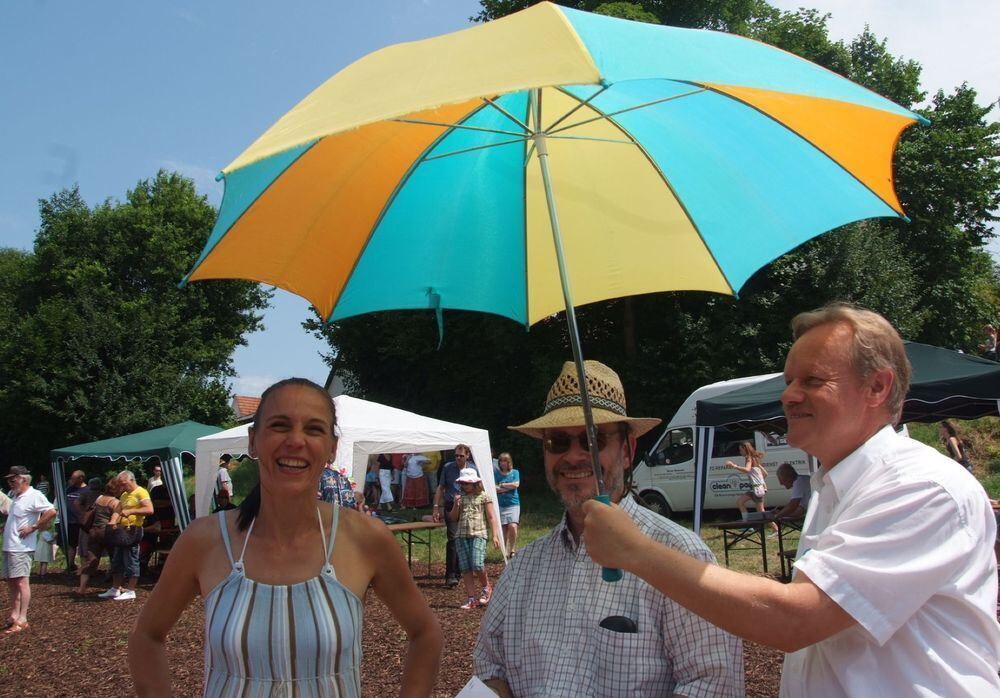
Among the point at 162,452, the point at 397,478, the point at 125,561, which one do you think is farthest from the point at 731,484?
the point at 397,478

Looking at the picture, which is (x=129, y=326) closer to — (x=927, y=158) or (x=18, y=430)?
(x=18, y=430)

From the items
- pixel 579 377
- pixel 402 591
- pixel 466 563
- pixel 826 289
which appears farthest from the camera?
pixel 826 289

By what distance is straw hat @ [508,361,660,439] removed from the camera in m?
2.45

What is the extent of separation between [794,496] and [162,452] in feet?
37.1

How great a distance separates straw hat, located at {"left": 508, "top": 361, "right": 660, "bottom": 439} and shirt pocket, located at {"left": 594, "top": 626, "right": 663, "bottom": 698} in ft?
1.94

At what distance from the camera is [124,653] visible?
915 cm

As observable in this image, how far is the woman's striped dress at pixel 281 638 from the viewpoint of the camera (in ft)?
7.50

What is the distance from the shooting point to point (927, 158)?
25250 millimetres

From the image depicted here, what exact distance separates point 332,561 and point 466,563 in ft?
29.0

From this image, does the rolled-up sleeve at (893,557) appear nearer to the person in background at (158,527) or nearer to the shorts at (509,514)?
the shorts at (509,514)

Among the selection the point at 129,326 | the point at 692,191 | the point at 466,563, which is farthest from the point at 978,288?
the point at 129,326

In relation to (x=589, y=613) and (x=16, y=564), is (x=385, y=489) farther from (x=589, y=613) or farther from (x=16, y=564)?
(x=589, y=613)

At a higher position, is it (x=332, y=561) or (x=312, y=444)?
(x=312, y=444)

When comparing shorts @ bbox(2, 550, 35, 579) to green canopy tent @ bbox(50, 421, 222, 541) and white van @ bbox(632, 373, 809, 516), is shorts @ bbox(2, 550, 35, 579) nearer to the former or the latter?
green canopy tent @ bbox(50, 421, 222, 541)
